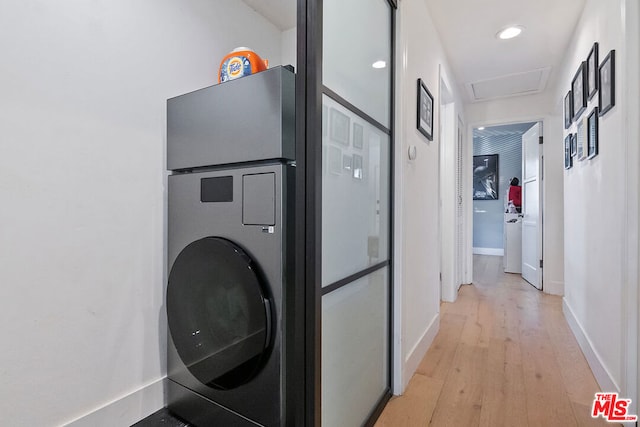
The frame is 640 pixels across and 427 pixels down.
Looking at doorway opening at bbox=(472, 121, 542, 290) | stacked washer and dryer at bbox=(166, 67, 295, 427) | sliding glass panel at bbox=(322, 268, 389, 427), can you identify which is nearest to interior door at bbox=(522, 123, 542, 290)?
doorway opening at bbox=(472, 121, 542, 290)

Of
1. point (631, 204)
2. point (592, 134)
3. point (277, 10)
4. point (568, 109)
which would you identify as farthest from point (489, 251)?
point (277, 10)

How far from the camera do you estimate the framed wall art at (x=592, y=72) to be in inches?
73.2

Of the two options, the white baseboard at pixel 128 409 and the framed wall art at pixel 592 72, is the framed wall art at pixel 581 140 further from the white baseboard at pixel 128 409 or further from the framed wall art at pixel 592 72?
the white baseboard at pixel 128 409

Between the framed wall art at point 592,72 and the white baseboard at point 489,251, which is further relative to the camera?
the white baseboard at point 489,251

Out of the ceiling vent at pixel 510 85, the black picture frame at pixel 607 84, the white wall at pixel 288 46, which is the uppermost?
the ceiling vent at pixel 510 85

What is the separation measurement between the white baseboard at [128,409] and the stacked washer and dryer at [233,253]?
77mm

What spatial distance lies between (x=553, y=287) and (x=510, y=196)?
70.5 inches

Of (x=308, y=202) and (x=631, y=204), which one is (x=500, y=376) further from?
(x=308, y=202)

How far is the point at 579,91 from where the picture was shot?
226cm

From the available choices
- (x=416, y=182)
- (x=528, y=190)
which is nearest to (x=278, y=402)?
(x=416, y=182)

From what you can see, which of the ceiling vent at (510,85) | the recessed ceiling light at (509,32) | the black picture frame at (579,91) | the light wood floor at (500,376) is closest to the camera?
the light wood floor at (500,376)

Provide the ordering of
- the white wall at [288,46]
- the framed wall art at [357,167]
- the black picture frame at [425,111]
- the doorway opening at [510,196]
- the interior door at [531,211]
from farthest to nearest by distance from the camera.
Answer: the doorway opening at [510,196], the interior door at [531,211], the white wall at [288,46], the black picture frame at [425,111], the framed wall art at [357,167]

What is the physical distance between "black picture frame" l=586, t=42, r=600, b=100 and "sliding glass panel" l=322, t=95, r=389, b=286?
1.31m

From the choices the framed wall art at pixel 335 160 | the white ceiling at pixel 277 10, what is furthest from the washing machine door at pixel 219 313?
the white ceiling at pixel 277 10
